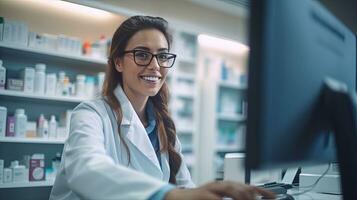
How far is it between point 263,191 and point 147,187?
0.23 meters

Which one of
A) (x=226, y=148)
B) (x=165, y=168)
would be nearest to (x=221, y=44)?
(x=226, y=148)

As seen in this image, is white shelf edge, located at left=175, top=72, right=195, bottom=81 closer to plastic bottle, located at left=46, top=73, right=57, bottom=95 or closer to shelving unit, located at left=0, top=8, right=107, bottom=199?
shelving unit, located at left=0, top=8, right=107, bottom=199

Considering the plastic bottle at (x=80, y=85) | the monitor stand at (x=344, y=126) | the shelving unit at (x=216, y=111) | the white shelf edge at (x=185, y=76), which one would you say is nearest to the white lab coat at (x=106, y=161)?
the monitor stand at (x=344, y=126)

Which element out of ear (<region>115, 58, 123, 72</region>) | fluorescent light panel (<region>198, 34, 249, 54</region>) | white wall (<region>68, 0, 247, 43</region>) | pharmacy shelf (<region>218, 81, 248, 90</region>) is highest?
white wall (<region>68, 0, 247, 43</region>)

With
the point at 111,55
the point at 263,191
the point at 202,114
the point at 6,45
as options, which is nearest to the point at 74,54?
the point at 6,45

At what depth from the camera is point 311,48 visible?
24.4 inches

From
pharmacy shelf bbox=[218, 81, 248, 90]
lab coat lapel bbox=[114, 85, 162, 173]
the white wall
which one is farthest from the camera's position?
pharmacy shelf bbox=[218, 81, 248, 90]

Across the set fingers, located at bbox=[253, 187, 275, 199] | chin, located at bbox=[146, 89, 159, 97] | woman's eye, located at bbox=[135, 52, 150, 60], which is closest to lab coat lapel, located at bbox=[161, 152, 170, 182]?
chin, located at bbox=[146, 89, 159, 97]

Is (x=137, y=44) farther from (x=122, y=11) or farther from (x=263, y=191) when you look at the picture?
(x=122, y=11)

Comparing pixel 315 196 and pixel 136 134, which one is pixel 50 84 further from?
pixel 315 196

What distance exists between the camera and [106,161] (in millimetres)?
689

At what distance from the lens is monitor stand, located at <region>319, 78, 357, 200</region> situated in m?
0.63

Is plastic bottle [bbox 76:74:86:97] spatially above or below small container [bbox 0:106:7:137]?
above

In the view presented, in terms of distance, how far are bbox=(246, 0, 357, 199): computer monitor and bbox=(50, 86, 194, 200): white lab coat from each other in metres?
0.20
